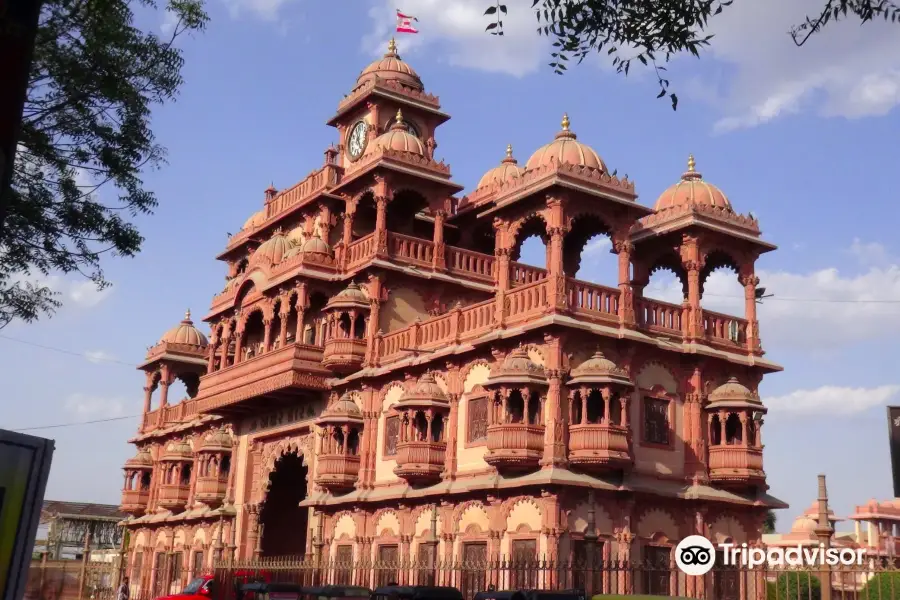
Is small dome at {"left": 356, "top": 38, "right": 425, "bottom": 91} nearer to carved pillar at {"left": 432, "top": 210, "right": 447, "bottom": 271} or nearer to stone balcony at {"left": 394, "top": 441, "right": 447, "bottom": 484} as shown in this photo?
carved pillar at {"left": 432, "top": 210, "right": 447, "bottom": 271}

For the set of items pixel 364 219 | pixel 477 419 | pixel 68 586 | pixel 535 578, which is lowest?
pixel 68 586

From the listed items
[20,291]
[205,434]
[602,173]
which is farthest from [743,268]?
[205,434]

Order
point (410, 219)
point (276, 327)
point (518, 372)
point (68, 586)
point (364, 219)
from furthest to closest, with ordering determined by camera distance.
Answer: point (68, 586), point (276, 327), point (410, 219), point (364, 219), point (518, 372)

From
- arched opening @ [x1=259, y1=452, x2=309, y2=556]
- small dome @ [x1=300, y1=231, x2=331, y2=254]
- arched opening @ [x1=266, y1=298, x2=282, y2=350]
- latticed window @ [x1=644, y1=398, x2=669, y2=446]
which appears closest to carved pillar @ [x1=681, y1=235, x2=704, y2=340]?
latticed window @ [x1=644, y1=398, x2=669, y2=446]

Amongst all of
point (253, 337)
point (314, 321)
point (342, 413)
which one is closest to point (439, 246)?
point (314, 321)

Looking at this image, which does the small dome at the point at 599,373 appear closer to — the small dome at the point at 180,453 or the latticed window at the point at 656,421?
the latticed window at the point at 656,421

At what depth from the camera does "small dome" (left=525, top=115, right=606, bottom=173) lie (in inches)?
947

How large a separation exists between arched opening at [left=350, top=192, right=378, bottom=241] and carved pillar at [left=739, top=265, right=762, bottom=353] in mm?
10931

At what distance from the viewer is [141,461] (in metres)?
43.6

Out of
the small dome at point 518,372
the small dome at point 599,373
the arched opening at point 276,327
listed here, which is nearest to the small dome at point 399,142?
the arched opening at point 276,327

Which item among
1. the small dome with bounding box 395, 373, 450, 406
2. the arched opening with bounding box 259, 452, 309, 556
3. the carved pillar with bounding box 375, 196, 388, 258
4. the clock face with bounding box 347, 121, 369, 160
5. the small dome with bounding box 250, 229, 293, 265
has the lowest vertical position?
the arched opening with bounding box 259, 452, 309, 556

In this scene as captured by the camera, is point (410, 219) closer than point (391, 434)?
No

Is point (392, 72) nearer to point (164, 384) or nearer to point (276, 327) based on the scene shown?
point (276, 327)

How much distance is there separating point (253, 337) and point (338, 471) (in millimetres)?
10034
